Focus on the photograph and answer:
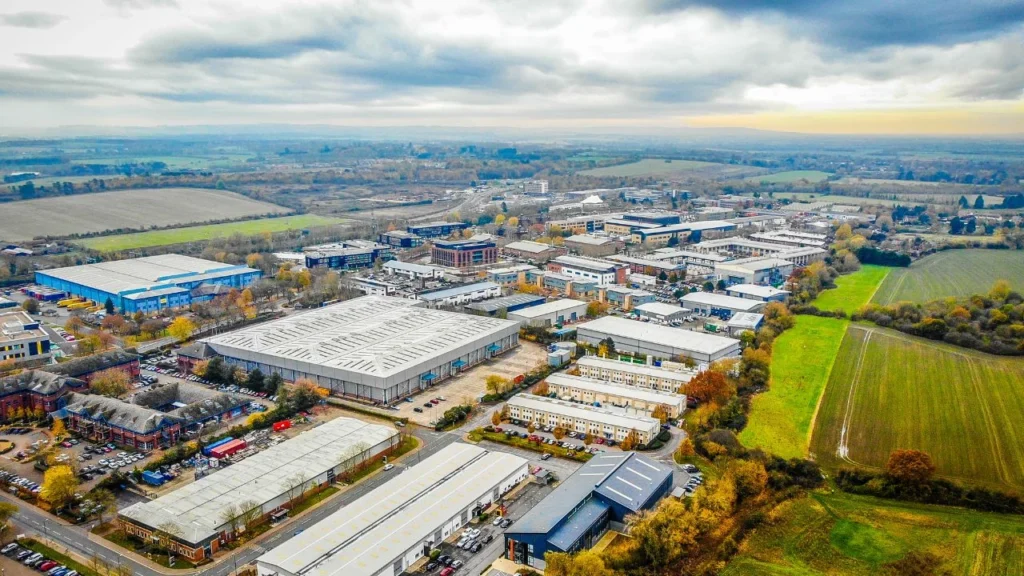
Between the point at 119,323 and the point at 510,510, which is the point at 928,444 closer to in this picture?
the point at 510,510

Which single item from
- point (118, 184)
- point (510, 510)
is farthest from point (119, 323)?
point (118, 184)

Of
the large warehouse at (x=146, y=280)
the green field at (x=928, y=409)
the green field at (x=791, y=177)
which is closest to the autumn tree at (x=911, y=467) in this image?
the green field at (x=928, y=409)

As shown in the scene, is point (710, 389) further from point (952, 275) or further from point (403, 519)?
point (952, 275)

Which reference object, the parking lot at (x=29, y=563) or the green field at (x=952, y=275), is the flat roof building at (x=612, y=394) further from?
the green field at (x=952, y=275)

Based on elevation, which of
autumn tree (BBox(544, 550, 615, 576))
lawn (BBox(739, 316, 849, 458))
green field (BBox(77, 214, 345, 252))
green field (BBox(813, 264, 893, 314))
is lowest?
lawn (BBox(739, 316, 849, 458))

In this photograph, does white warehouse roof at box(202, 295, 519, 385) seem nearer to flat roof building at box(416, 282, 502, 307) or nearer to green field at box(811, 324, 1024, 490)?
flat roof building at box(416, 282, 502, 307)

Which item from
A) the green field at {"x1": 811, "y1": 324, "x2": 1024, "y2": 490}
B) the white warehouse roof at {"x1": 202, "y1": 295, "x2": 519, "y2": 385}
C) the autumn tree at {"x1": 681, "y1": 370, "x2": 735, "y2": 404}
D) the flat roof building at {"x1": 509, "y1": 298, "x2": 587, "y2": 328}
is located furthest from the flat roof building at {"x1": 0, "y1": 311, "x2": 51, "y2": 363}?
the green field at {"x1": 811, "y1": 324, "x2": 1024, "y2": 490}
